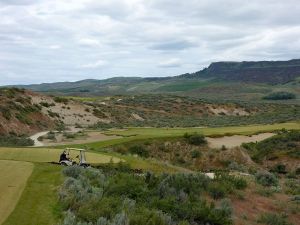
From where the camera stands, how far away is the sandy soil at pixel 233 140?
135 ft

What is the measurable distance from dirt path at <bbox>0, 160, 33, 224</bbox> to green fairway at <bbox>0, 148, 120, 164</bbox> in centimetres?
347

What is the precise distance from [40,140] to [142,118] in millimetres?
42816

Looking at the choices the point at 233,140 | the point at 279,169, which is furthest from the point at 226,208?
the point at 233,140

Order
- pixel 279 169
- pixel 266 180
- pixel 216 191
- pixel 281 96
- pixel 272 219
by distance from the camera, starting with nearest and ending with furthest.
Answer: pixel 272 219 < pixel 216 191 < pixel 266 180 < pixel 279 169 < pixel 281 96

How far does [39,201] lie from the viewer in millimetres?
14734

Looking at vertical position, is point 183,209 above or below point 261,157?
above

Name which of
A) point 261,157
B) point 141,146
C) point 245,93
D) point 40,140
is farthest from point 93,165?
point 245,93

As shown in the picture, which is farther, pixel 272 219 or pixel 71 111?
pixel 71 111

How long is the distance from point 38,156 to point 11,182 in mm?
8957

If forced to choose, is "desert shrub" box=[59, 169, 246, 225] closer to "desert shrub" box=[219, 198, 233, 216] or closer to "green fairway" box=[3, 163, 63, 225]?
"desert shrub" box=[219, 198, 233, 216]

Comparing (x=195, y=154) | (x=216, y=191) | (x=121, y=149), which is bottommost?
(x=195, y=154)

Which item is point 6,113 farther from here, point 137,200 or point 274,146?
point 137,200

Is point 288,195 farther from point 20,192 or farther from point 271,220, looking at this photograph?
point 20,192

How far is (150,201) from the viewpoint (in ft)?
54.0
